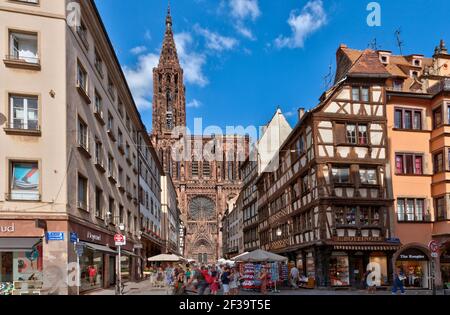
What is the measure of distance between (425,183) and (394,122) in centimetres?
396

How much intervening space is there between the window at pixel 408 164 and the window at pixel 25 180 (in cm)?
1957

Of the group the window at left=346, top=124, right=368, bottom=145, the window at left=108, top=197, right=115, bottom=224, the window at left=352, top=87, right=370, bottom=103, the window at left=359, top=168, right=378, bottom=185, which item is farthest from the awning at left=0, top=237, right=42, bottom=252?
the window at left=352, top=87, right=370, bottom=103

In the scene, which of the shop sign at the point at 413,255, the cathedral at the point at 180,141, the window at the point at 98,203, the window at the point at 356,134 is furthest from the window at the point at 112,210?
the cathedral at the point at 180,141

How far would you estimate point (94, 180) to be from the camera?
1795 centimetres

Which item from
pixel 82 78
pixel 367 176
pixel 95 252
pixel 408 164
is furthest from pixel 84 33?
pixel 408 164

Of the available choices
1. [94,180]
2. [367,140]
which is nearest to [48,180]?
[94,180]

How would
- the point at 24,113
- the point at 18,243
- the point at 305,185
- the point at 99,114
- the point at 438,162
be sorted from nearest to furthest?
the point at 24,113 < the point at 18,243 < the point at 99,114 < the point at 438,162 < the point at 305,185

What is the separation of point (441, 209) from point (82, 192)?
1870 centimetres

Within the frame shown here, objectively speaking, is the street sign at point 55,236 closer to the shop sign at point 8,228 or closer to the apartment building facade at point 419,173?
the shop sign at point 8,228

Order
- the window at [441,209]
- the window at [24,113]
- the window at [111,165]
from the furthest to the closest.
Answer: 1. the window at [441,209]
2. the window at [111,165]
3. the window at [24,113]

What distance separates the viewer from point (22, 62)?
941cm

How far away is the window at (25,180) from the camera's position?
9.61 metres

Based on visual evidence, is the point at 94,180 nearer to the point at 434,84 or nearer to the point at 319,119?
the point at 319,119

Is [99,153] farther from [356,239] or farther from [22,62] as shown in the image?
[356,239]
